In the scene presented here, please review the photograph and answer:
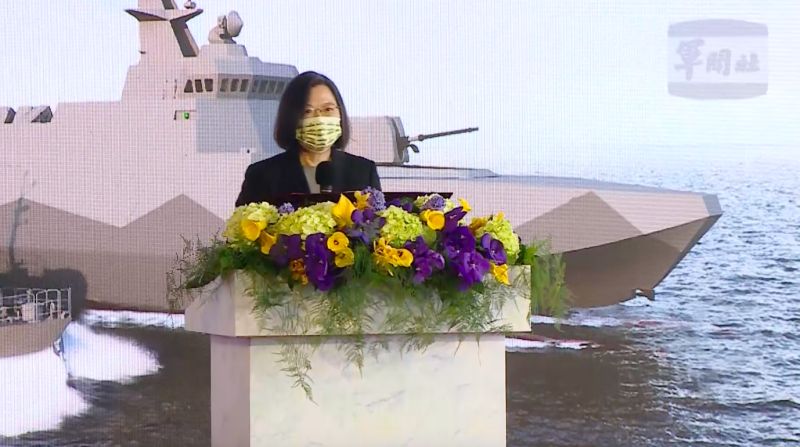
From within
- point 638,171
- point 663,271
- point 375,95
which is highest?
point 375,95

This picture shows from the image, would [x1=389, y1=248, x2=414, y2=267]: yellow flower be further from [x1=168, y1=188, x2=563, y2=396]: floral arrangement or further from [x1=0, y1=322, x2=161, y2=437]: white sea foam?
[x1=0, y1=322, x2=161, y2=437]: white sea foam

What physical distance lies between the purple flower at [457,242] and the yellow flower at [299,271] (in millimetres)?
240

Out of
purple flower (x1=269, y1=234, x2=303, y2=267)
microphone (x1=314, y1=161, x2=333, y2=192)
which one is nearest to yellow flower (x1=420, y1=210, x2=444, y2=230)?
purple flower (x1=269, y1=234, x2=303, y2=267)

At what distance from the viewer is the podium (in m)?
1.93

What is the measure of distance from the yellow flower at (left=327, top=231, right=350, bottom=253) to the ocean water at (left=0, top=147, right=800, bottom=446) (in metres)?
3.33

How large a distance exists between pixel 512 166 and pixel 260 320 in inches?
133

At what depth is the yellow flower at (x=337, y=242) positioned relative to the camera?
6.47ft

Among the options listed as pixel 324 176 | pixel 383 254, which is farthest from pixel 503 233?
pixel 324 176

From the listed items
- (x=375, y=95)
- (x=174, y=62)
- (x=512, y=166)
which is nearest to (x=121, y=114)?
(x=174, y=62)

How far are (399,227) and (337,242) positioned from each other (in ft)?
0.38

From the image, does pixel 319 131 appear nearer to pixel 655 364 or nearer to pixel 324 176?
pixel 324 176

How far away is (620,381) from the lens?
530cm

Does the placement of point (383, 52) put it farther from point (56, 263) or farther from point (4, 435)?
point (4, 435)

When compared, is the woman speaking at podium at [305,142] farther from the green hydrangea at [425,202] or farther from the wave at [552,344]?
the wave at [552,344]
